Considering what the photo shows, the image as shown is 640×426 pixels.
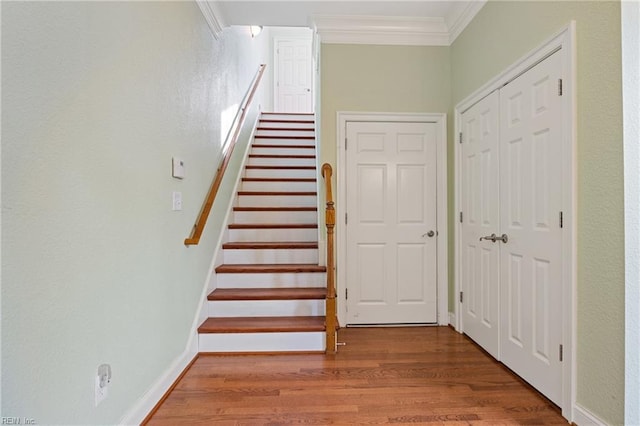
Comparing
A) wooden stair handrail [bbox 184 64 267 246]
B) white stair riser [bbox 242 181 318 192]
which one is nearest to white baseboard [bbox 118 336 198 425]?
wooden stair handrail [bbox 184 64 267 246]

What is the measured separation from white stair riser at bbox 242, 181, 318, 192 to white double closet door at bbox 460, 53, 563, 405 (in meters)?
1.74

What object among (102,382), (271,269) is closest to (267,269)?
(271,269)

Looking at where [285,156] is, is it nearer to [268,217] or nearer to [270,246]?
[268,217]

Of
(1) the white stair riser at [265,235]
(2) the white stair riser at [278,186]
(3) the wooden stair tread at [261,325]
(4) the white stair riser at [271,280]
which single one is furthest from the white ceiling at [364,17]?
(3) the wooden stair tread at [261,325]

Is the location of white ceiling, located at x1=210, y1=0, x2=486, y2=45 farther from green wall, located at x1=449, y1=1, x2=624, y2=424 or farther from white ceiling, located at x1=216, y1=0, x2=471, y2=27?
green wall, located at x1=449, y1=1, x2=624, y2=424

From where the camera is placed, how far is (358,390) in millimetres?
1883

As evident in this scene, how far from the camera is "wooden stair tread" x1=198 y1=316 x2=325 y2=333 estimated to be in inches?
92.3

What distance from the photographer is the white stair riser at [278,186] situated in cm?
382

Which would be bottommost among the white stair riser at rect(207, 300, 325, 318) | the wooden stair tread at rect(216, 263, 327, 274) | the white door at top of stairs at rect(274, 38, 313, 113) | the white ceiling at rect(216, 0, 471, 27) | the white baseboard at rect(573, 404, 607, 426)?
the white baseboard at rect(573, 404, 607, 426)

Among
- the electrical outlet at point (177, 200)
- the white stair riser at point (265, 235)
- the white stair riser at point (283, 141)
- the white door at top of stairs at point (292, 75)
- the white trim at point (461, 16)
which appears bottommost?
the white stair riser at point (265, 235)

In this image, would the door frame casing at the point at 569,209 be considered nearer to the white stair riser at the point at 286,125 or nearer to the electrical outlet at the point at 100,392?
the electrical outlet at the point at 100,392

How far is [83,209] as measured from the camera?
3.90 ft

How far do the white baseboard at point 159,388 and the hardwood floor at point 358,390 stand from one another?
0.05 metres

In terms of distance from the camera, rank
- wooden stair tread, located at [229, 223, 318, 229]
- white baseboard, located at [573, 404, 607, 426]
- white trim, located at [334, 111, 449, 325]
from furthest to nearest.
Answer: wooden stair tread, located at [229, 223, 318, 229] < white trim, located at [334, 111, 449, 325] < white baseboard, located at [573, 404, 607, 426]
